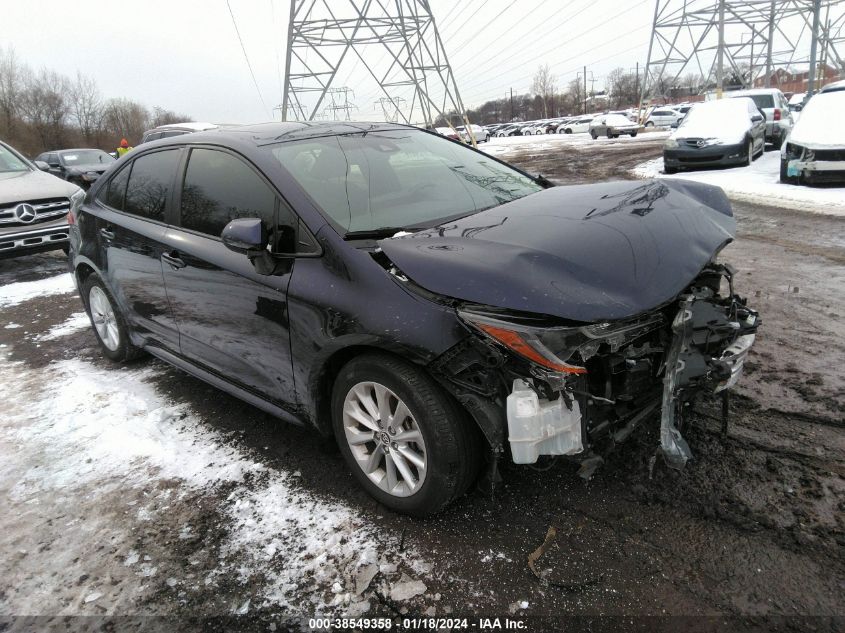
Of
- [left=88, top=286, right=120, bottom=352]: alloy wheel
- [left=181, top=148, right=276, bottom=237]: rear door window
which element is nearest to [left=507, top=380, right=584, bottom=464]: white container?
[left=181, top=148, right=276, bottom=237]: rear door window

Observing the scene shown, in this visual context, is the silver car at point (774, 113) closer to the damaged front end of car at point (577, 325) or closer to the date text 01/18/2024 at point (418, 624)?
the damaged front end of car at point (577, 325)

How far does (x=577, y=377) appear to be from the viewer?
2.12 m

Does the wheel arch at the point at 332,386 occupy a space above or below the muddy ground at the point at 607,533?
above

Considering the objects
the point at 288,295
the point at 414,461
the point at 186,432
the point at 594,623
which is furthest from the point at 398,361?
the point at 186,432

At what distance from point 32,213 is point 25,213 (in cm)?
9

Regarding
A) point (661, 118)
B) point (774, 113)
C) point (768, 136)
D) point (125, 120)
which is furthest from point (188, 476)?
point (125, 120)

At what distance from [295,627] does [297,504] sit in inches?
27.8

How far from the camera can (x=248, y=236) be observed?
261 centimetres

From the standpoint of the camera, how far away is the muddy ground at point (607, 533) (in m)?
2.01

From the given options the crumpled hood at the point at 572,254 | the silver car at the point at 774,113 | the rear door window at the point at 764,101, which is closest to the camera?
the crumpled hood at the point at 572,254

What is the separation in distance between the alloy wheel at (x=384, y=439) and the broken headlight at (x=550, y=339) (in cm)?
52

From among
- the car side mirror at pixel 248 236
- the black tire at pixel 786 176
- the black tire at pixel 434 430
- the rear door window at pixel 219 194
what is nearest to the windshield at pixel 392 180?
the rear door window at pixel 219 194

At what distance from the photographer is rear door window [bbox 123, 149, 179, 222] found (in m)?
3.58

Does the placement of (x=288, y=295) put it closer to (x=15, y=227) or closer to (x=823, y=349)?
(x=823, y=349)
